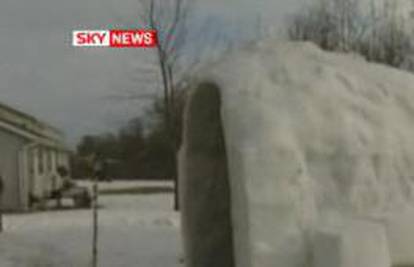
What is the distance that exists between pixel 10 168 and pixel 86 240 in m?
12.5

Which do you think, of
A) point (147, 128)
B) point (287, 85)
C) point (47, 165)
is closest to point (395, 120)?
point (287, 85)

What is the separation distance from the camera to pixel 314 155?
5902 millimetres

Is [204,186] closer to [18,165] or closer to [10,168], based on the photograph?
[18,165]

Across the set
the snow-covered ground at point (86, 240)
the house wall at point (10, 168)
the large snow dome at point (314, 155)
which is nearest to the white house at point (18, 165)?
the house wall at point (10, 168)

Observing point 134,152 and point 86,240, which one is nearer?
point 86,240

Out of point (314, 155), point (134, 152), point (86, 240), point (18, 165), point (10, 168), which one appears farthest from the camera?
point (134, 152)

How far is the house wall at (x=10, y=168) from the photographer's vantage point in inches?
1143

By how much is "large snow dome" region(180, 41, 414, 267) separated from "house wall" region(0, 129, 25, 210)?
75.3ft

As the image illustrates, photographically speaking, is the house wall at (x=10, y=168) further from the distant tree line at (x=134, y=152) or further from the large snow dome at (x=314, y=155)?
the large snow dome at (x=314, y=155)

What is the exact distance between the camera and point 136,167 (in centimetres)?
5284

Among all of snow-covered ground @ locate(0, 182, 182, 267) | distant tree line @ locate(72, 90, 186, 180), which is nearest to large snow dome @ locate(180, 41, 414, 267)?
snow-covered ground @ locate(0, 182, 182, 267)

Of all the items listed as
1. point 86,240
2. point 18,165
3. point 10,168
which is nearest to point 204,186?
point 86,240

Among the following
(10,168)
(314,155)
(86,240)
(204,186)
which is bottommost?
(86,240)

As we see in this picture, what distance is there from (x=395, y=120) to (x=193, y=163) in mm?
1942
